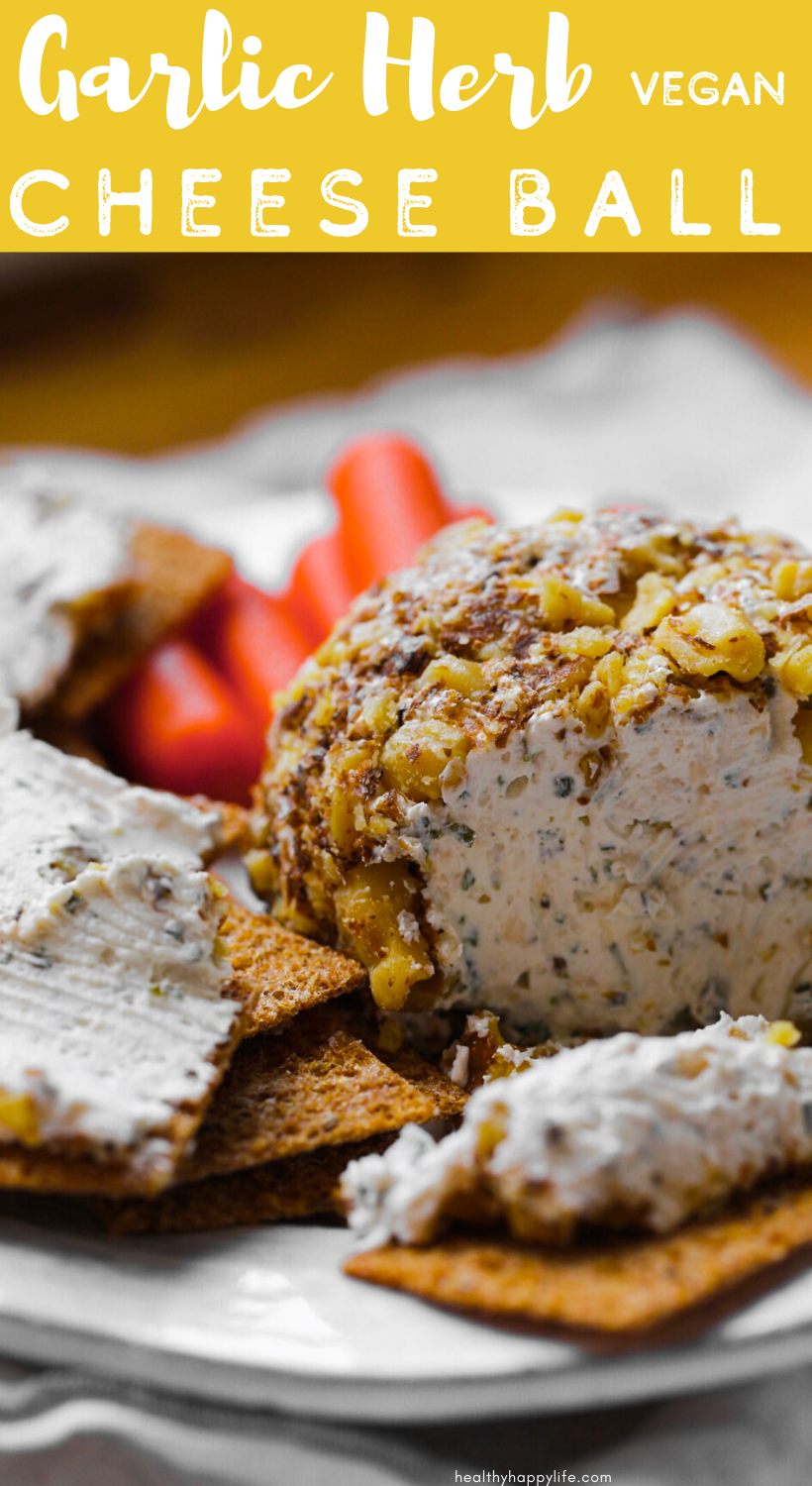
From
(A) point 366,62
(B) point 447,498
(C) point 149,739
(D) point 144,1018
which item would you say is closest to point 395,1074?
(D) point 144,1018

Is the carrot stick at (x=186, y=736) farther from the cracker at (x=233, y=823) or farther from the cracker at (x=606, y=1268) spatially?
the cracker at (x=606, y=1268)

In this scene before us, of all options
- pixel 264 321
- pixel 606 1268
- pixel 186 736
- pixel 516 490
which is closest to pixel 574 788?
pixel 606 1268

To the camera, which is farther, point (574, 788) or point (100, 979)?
point (574, 788)

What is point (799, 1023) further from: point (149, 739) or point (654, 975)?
point (149, 739)

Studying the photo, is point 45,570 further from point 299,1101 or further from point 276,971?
point 299,1101

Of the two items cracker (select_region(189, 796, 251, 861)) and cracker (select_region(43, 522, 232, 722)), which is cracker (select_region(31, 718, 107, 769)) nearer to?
cracker (select_region(43, 522, 232, 722))
